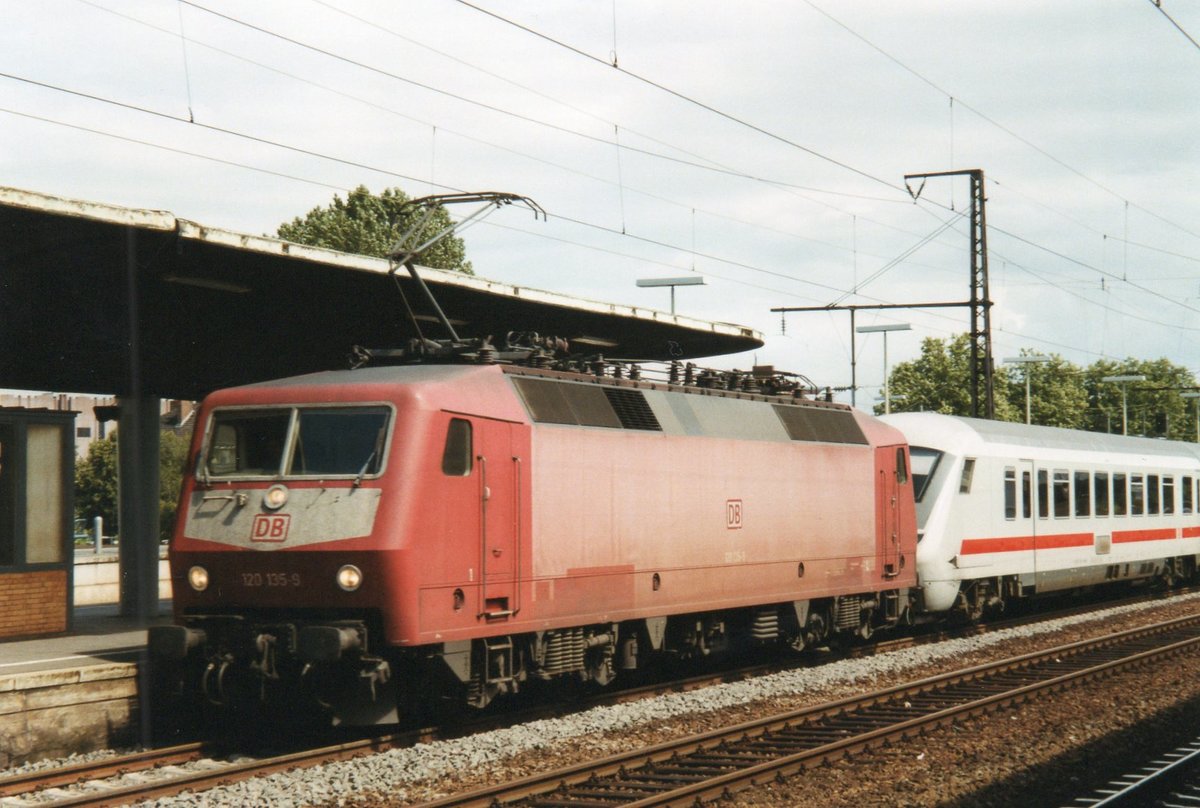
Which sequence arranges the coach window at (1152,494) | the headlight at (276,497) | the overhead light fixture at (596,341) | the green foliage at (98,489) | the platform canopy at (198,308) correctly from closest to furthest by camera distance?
the headlight at (276,497), the platform canopy at (198,308), the overhead light fixture at (596,341), the coach window at (1152,494), the green foliage at (98,489)

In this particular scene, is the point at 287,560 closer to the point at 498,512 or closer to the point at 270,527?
the point at 270,527

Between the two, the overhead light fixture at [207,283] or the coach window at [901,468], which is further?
the coach window at [901,468]

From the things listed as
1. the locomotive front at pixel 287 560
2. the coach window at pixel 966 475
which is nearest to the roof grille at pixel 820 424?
the coach window at pixel 966 475

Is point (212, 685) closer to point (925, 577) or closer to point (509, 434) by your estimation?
point (509, 434)

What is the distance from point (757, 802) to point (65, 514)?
10.3 metres

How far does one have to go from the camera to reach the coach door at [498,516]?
12.6 metres

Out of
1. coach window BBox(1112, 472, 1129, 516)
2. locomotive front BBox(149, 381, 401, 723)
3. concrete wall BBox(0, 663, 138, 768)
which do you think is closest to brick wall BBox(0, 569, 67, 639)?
concrete wall BBox(0, 663, 138, 768)

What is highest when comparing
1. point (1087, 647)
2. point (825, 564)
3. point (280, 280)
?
point (280, 280)

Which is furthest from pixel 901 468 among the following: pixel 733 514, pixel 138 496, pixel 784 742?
pixel 138 496

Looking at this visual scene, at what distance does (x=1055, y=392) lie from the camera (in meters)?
94.2

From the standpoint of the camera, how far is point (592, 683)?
54.3 ft

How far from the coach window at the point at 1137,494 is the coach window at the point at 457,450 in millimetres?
19622

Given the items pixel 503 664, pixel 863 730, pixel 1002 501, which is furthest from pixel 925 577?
pixel 503 664

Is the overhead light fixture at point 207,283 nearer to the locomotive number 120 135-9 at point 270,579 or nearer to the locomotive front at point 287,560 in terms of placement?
the locomotive front at point 287,560
